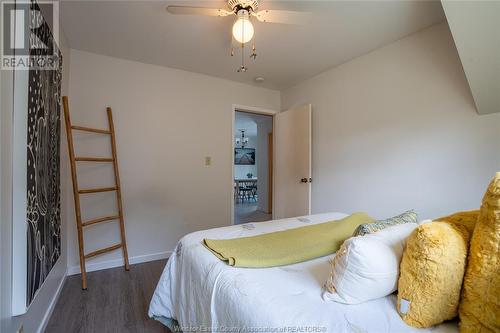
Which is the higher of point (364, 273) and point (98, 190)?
point (98, 190)

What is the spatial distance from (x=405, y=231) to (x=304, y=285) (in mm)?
512

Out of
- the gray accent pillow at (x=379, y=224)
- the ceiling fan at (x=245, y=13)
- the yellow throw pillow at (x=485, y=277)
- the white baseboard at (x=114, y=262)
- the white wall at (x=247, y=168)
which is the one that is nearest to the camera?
the yellow throw pillow at (x=485, y=277)

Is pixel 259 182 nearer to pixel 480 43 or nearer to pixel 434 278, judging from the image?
pixel 480 43

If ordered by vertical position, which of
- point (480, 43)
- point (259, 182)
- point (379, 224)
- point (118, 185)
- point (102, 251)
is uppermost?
point (480, 43)

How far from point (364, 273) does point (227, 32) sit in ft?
7.08

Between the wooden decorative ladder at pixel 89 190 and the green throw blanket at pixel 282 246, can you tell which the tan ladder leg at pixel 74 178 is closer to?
the wooden decorative ladder at pixel 89 190

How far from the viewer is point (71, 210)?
241 centimetres

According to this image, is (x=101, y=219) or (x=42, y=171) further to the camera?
(x=101, y=219)

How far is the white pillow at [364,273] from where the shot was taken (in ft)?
2.81

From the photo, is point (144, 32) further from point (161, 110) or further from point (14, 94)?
point (14, 94)

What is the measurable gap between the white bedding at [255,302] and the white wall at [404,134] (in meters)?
1.44

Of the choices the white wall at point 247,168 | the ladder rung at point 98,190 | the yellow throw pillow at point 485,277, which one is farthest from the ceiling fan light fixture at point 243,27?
the white wall at point 247,168

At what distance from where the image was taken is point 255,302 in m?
0.87

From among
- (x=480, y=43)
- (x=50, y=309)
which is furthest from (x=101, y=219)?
(x=480, y=43)
